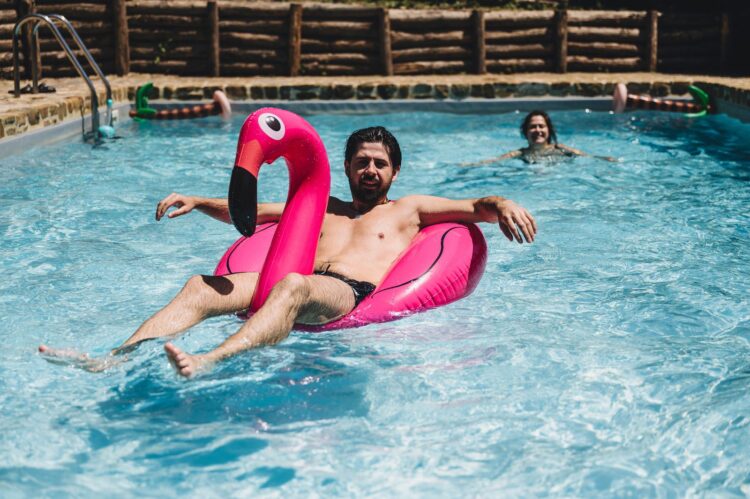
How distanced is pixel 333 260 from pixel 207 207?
639 mm

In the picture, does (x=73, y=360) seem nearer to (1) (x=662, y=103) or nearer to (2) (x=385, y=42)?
(1) (x=662, y=103)

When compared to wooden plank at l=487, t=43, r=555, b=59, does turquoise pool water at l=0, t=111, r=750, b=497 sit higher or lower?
lower

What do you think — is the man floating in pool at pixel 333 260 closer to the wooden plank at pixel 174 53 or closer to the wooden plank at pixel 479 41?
the wooden plank at pixel 479 41

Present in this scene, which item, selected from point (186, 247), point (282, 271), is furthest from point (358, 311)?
point (186, 247)

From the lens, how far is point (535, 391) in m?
3.62

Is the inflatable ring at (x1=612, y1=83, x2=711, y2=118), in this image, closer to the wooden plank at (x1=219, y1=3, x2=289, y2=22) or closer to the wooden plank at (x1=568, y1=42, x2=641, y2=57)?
the wooden plank at (x1=568, y1=42, x2=641, y2=57)

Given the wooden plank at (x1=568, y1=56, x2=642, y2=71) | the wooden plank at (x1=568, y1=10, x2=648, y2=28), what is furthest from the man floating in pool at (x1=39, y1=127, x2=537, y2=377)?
the wooden plank at (x1=568, y1=10, x2=648, y2=28)

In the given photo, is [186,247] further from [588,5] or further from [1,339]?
[588,5]

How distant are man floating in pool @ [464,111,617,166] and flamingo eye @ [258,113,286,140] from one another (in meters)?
4.40

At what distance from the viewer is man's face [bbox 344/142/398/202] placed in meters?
4.54

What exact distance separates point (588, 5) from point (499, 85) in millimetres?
A: 4683

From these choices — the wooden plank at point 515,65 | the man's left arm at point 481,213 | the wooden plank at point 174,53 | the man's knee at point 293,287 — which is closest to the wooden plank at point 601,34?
the wooden plank at point 515,65

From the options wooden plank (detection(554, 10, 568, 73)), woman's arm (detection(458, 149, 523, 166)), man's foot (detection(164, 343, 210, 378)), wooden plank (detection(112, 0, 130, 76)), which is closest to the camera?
man's foot (detection(164, 343, 210, 378))

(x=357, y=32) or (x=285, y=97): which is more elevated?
(x=357, y=32)
